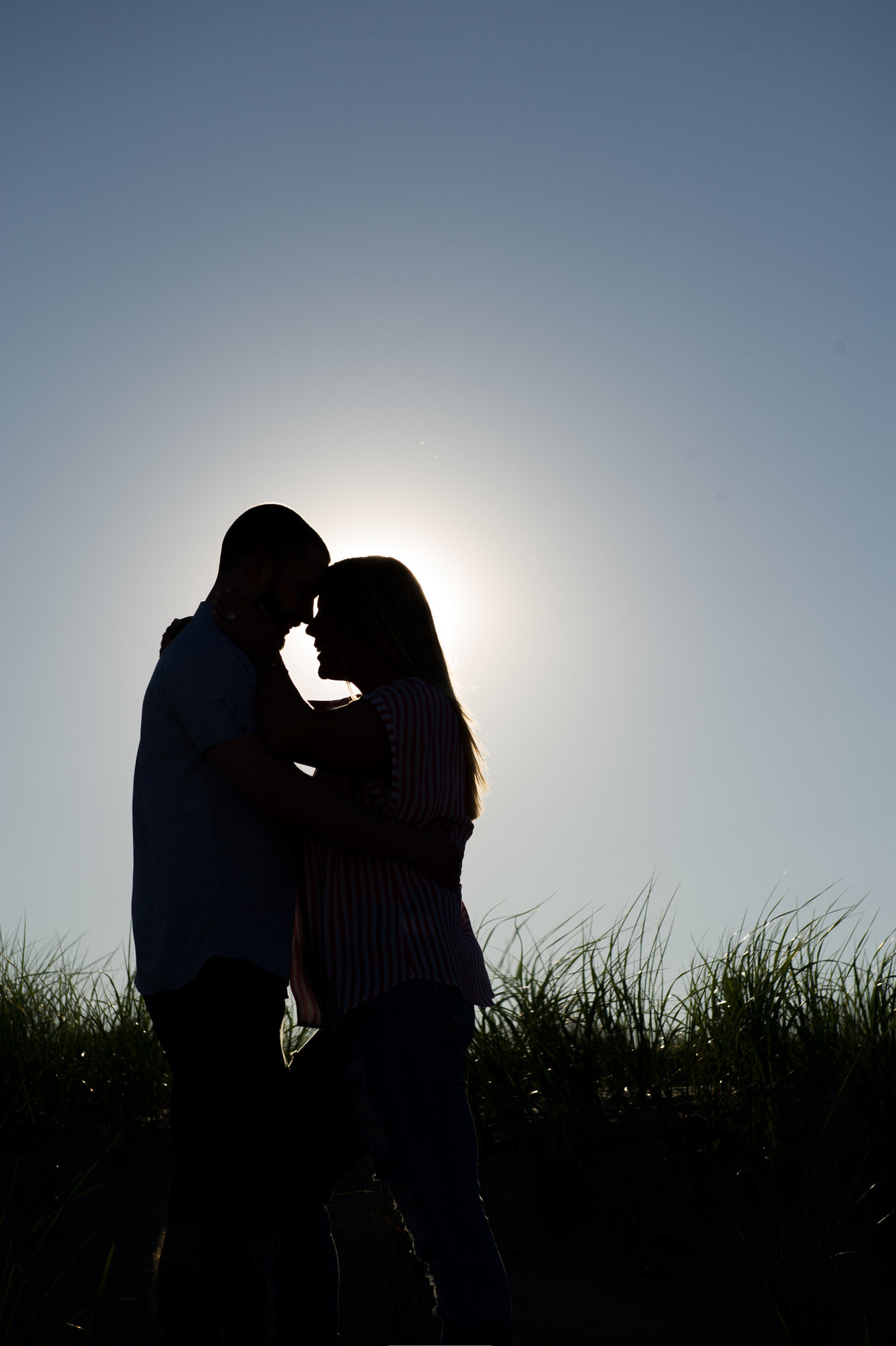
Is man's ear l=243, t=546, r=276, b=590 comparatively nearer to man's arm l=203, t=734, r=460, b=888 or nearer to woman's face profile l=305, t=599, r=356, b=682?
woman's face profile l=305, t=599, r=356, b=682

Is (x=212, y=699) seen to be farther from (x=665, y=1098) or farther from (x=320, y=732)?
(x=665, y=1098)

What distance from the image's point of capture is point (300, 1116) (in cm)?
205

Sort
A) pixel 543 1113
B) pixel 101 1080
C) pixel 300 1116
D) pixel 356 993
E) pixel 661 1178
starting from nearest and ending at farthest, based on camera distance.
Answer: pixel 356 993, pixel 300 1116, pixel 661 1178, pixel 543 1113, pixel 101 1080

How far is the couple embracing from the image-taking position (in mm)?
1822

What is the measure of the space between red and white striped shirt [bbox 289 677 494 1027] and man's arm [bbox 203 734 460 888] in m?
0.05

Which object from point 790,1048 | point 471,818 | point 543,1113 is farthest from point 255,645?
point 790,1048

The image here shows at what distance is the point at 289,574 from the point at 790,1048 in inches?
102

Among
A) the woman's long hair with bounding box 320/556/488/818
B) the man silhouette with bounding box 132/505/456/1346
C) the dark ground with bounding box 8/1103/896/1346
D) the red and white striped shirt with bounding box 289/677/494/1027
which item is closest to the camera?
the man silhouette with bounding box 132/505/456/1346

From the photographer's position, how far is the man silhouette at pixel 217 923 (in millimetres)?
1799

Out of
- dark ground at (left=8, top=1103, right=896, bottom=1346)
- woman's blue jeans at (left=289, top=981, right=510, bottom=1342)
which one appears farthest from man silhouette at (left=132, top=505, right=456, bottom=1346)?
dark ground at (left=8, top=1103, right=896, bottom=1346)

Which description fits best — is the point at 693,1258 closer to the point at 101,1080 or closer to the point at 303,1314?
the point at 303,1314

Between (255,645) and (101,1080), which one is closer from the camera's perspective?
(255,645)

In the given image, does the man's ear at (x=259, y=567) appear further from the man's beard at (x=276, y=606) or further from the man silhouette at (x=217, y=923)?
the man silhouette at (x=217, y=923)

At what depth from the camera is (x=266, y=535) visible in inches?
92.7
